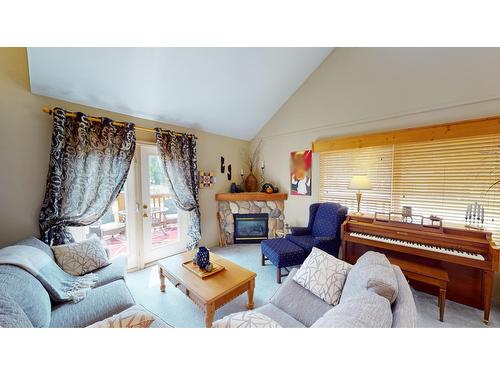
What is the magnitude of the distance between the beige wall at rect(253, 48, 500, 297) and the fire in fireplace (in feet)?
1.72

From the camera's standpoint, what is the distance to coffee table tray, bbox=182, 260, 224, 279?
1749mm

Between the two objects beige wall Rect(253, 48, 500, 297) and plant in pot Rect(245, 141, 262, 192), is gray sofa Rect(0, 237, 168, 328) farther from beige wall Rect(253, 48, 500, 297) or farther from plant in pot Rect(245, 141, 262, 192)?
beige wall Rect(253, 48, 500, 297)

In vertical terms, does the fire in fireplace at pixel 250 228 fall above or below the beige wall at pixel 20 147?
below

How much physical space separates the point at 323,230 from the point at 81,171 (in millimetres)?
3267

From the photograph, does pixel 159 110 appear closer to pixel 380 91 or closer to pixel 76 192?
pixel 76 192

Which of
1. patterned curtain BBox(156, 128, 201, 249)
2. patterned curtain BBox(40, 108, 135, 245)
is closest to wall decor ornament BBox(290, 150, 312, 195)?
patterned curtain BBox(156, 128, 201, 249)

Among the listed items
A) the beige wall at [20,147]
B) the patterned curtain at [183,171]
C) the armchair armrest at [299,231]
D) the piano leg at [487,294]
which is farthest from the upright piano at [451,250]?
the beige wall at [20,147]

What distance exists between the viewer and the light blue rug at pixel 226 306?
5.60 ft

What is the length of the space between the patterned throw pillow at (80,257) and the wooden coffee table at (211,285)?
0.61 meters

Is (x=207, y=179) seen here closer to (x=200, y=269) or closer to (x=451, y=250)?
(x=200, y=269)

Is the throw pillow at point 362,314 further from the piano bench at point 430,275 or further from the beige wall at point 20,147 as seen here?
the beige wall at point 20,147
